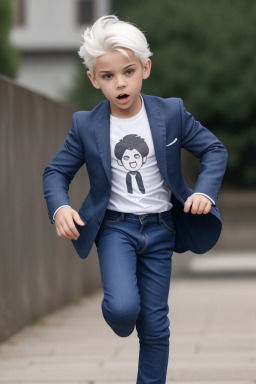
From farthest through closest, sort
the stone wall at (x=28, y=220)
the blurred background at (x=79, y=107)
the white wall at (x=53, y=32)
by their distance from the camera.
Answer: the white wall at (x=53, y=32) → the blurred background at (x=79, y=107) → the stone wall at (x=28, y=220)

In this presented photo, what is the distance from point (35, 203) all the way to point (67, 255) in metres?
1.41

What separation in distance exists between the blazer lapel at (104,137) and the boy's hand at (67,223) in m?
0.23

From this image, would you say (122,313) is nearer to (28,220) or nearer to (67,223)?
(67,223)

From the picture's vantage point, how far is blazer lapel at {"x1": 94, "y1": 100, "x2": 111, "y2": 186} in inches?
148

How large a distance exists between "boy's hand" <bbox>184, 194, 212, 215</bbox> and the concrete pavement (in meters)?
1.26

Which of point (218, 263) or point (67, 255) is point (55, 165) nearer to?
point (67, 255)

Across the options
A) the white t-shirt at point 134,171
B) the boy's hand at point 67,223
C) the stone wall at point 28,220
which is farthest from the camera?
the stone wall at point 28,220

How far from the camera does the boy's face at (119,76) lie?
3707 millimetres

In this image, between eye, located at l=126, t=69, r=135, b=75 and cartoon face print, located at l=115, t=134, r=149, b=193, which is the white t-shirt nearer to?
cartoon face print, located at l=115, t=134, r=149, b=193

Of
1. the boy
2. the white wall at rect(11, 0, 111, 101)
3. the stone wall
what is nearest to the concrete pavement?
the stone wall

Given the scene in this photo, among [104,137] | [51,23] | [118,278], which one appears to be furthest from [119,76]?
[51,23]

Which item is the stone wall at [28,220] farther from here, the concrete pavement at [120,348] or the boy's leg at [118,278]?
the boy's leg at [118,278]

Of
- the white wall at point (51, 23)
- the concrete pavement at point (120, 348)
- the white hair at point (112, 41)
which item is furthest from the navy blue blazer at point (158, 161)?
the white wall at point (51, 23)

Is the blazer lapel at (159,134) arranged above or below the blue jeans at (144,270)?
above
